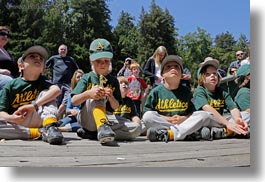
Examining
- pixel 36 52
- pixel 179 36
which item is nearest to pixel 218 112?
pixel 179 36

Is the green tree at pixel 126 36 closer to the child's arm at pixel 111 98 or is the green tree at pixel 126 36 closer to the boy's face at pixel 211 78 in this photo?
the child's arm at pixel 111 98

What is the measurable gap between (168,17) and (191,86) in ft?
1.09

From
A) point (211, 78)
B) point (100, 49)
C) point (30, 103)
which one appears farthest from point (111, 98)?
point (211, 78)

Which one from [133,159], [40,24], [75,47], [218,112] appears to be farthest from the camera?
[218,112]

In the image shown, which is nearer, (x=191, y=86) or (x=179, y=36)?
(x=179, y=36)

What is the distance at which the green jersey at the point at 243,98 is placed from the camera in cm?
164

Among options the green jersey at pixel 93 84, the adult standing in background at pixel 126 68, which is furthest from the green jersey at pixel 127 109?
the green jersey at pixel 93 84

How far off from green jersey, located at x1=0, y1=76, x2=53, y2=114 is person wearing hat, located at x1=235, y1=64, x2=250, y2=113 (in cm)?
74

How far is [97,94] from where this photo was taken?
1562 millimetres

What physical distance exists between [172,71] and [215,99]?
214 mm

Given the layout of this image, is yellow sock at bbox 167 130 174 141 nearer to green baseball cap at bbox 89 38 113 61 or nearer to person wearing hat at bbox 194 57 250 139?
person wearing hat at bbox 194 57 250 139

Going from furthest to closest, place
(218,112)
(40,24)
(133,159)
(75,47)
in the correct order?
(218,112)
(75,47)
(40,24)
(133,159)

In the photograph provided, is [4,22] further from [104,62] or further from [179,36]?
[179,36]

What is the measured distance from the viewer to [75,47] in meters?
1.64
